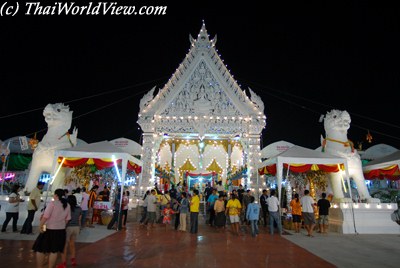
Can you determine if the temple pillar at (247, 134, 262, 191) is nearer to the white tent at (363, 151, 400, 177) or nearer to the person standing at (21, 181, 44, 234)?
the white tent at (363, 151, 400, 177)

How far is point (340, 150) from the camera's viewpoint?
35.6ft

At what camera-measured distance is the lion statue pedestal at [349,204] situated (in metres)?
9.48

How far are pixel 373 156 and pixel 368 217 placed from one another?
1461 cm

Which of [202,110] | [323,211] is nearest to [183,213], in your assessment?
[323,211]

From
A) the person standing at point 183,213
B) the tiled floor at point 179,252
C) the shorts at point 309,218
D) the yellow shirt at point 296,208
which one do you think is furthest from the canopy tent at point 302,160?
the person standing at point 183,213

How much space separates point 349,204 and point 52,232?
9113 mm

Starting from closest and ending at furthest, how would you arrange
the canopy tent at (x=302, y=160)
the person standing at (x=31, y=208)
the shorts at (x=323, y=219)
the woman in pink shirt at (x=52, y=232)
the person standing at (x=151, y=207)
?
1. the woman in pink shirt at (x=52, y=232)
2. the person standing at (x=31, y=208)
3. the shorts at (x=323, y=219)
4. the canopy tent at (x=302, y=160)
5. the person standing at (x=151, y=207)

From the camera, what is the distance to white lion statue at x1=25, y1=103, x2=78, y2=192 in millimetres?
10266

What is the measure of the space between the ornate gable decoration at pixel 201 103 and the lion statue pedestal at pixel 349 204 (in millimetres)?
4387

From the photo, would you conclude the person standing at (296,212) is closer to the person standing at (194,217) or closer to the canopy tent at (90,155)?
the person standing at (194,217)

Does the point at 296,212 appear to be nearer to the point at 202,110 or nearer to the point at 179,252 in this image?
the point at 179,252

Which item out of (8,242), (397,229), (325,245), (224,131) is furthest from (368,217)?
(8,242)

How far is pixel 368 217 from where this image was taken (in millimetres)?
9617

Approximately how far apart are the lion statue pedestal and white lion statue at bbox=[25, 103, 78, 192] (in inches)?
404
